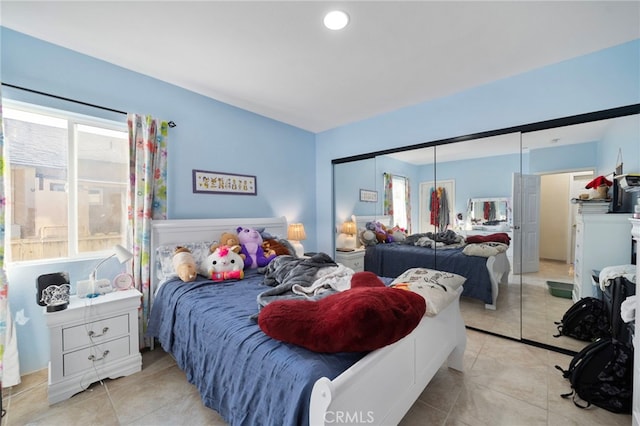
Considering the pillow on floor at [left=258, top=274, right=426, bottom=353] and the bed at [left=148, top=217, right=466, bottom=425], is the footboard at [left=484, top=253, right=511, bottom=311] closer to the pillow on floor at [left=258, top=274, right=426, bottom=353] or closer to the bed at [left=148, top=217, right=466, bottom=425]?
the bed at [left=148, top=217, right=466, bottom=425]

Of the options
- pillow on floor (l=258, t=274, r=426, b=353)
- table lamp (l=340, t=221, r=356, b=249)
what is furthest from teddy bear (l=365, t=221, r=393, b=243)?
pillow on floor (l=258, t=274, r=426, b=353)

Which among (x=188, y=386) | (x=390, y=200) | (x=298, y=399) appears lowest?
(x=188, y=386)

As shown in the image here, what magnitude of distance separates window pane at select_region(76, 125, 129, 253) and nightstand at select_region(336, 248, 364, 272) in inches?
103

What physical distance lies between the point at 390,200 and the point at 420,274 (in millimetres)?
1471

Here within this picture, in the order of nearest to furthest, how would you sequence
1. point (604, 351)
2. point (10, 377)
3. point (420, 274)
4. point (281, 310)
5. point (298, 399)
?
point (298, 399) < point (281, 310) < point (604, 351) < point (10, 377) < point (420, 274)

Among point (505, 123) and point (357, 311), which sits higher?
point (505, 123)

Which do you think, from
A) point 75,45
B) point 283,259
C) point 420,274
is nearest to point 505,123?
point 420,274

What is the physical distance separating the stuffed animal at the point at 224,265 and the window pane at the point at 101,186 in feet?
3.06

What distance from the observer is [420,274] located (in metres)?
2.00

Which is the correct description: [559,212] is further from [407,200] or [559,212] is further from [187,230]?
[187,230]

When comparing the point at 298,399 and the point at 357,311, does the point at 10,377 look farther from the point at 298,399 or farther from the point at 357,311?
the point at 357,311

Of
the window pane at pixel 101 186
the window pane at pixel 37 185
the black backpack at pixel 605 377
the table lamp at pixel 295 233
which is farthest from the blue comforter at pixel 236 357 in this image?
the black backpack at pixel 605 377

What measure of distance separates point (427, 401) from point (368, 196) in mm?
2345

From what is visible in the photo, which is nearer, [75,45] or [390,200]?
[75,45]
